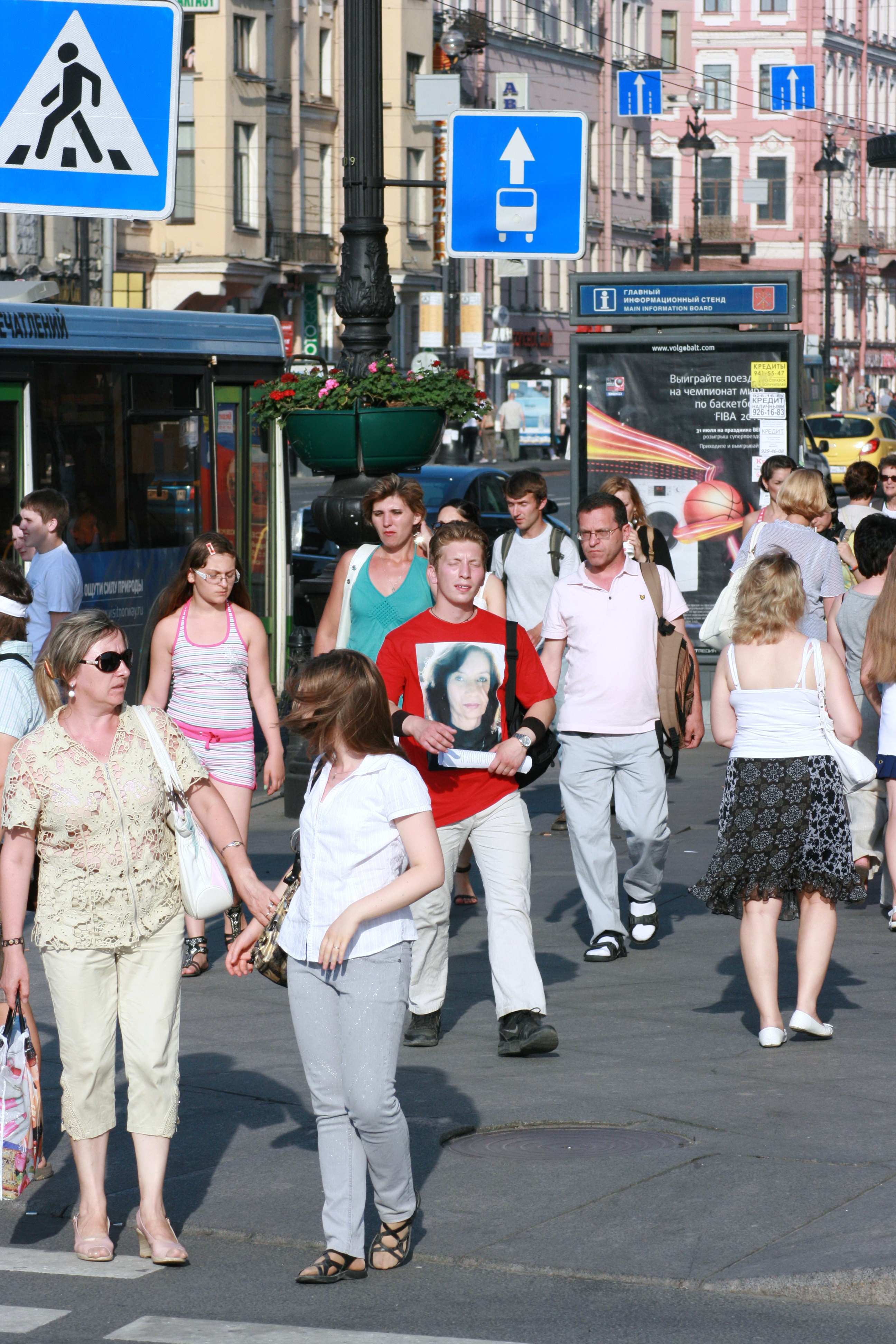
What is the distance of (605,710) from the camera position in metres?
8.48

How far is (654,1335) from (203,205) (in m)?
47.6

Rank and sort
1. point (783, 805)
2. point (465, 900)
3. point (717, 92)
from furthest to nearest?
1. point (717, 92)
2. point (465, 900)
3. point (783, 805)

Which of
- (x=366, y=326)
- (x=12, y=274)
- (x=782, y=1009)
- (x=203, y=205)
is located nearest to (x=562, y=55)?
(x=203, y=205)

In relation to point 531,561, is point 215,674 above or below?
below

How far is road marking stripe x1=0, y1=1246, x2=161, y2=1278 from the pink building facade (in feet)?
288

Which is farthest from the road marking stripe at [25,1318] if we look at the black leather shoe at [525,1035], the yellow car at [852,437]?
the yellow car at [852,437]

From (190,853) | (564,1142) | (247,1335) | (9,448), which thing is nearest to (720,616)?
(564,1142)

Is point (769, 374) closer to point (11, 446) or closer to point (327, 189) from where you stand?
point (11, 446)

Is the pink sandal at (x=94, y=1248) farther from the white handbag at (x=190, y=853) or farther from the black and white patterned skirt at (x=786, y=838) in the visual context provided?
the black and white patterned skirt at (x=786, y=838)

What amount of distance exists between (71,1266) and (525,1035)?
2055 mm

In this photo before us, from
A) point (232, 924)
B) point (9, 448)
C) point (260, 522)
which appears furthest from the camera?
point (260, 522)

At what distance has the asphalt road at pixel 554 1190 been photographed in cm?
480

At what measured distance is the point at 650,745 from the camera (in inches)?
337

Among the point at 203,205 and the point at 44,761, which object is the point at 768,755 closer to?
the point at 44,761
